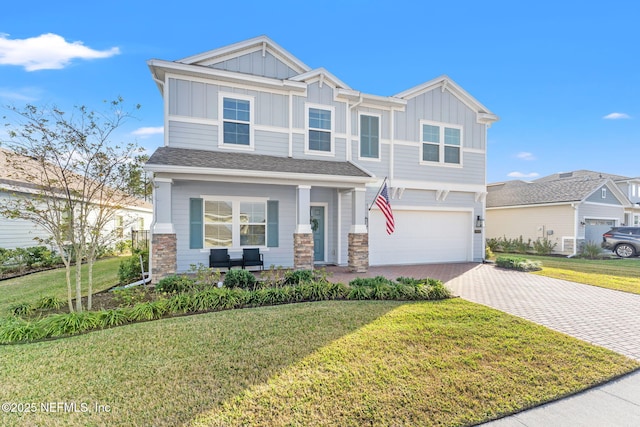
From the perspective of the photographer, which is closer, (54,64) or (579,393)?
(579,393)

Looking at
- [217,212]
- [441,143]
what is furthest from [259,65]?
[441,143]

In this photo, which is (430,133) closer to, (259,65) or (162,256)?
(259,65)

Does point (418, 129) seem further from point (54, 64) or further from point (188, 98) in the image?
point (54, 64)

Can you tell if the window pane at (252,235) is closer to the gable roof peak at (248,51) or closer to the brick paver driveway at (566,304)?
the gable roof peak at (248,51)

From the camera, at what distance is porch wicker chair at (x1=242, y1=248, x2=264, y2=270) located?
10066 millimetres

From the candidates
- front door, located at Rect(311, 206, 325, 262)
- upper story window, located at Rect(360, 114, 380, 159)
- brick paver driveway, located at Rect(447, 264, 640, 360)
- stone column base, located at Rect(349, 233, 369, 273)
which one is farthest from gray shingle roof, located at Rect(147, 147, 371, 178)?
brick paver driveway, located at Rect(447, 264, 640, 360)

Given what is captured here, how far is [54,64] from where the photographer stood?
30.5 ft

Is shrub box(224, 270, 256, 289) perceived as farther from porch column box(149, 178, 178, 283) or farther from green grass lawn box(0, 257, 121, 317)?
green grass lawn box(0, 257, 121, 317)

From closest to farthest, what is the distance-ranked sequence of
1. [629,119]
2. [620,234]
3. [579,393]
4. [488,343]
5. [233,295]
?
[579,393]
[488,343]
[233,295]
[620,234]
[629,119]

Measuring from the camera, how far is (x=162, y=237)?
8.27 meters

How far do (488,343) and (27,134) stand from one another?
8302 mm

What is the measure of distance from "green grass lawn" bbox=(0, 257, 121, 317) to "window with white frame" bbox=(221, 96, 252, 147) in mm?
5668

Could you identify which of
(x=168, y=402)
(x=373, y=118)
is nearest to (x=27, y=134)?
(x=168, y=402)

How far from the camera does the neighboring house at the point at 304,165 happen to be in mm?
9477
